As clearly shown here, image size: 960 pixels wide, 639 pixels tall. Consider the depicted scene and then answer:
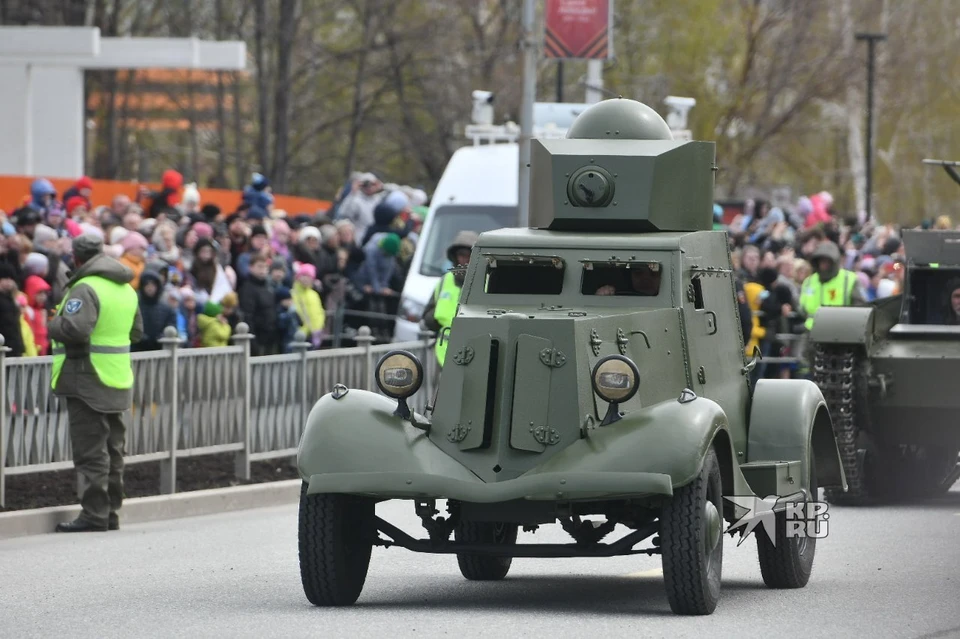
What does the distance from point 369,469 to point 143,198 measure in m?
16.4

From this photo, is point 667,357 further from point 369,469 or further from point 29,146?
point 29,146

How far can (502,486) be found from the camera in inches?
409

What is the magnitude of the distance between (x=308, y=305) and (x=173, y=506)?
5.50 metres

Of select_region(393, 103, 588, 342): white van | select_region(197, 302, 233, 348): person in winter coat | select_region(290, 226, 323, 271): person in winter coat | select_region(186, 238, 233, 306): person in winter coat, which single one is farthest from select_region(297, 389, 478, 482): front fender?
select_region(290, 226, 323, 271): person in winter coat

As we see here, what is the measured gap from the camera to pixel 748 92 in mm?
Result: 50469

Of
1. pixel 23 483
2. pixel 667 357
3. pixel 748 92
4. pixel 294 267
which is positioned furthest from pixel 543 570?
pixel 748 92

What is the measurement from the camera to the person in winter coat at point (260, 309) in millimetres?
20781

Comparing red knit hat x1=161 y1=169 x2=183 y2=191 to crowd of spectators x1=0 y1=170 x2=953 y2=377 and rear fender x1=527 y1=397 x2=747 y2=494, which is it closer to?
crowd of spectators x1=0 y1=170 x2=953 y2=377

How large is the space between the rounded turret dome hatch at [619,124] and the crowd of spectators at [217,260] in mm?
5718

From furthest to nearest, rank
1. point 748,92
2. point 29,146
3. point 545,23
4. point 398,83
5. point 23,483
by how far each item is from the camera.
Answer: point 748,92, point 398,83, point 29,146, point 545,23, point 23,483

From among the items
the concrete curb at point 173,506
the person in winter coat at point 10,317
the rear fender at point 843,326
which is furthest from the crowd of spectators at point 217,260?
the rear fender at point 843,326

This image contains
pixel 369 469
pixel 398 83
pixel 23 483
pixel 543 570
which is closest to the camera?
pixel 369 469

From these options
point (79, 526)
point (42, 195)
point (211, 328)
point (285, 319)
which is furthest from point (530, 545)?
point (42, 195)

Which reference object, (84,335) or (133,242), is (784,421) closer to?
(84,335)
